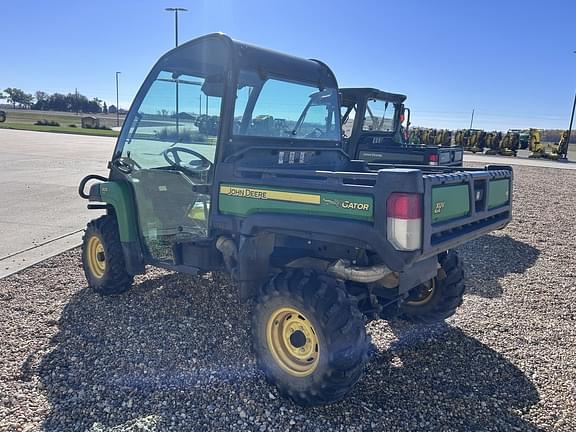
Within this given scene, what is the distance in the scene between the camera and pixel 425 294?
4027 millimetres

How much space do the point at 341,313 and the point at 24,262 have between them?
4250 millimetres

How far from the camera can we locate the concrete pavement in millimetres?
5941

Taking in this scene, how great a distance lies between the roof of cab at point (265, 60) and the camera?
345cm

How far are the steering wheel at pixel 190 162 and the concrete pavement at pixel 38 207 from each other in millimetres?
2626

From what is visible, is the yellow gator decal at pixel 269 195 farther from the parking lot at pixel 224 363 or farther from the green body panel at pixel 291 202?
the parking lot at pixel 224 363

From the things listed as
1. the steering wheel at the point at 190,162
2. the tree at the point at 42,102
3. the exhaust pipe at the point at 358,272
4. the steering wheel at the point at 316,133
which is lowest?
the exhaust pipe at the point at 358,272

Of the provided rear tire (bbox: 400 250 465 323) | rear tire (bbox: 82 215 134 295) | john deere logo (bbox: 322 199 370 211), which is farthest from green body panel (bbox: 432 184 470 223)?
rear tire (bbox: 82 215 134 295)

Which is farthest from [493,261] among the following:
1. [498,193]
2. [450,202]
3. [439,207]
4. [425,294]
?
[439,207]

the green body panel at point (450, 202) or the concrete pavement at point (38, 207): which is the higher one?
the green body panel at point (450, 202)

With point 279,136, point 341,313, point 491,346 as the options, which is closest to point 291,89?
point 279,136

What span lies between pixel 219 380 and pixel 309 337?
28.1 inches

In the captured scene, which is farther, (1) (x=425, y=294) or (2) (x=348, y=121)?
(2) (x=348, y=121)

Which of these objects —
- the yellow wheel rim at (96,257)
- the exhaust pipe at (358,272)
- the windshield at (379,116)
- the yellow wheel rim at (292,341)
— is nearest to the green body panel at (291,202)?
the exhaust pipe at (358,272)

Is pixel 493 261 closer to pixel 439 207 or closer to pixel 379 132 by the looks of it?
pixel 439 207
